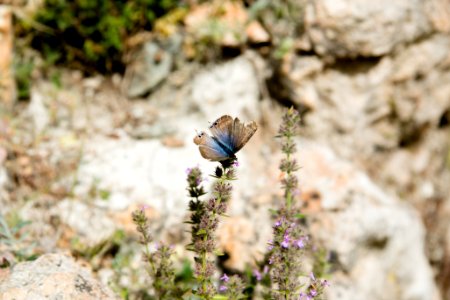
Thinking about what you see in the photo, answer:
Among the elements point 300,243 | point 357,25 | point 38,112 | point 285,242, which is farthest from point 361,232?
point 38,112

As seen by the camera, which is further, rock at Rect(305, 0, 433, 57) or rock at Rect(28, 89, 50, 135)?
rock at Rect(305, 0, 433, 57)

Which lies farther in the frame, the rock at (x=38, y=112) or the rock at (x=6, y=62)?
the rock at (x=38, y=112)

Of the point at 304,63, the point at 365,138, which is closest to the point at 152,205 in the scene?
the point at 304,63

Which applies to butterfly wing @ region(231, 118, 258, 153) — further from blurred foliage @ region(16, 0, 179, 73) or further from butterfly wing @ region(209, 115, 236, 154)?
blurred foliage @ region(16, 0, 179, 73)

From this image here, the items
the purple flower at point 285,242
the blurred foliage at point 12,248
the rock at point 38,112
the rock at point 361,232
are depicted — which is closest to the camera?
the purple flower at point 285,242

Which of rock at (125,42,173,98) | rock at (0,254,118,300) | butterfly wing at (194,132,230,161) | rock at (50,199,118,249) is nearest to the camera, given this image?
butterfly wing at (194,132,230,161)

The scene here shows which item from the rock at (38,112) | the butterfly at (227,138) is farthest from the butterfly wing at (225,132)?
the rock at (38,112)

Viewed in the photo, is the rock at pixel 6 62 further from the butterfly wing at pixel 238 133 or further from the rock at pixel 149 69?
the butterfly wing at pixel 238 133

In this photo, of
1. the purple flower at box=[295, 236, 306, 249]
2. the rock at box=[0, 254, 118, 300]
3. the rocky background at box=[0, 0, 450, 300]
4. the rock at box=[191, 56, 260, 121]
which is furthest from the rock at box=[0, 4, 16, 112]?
the purple flower at box=[295, 236, 306, 249]
